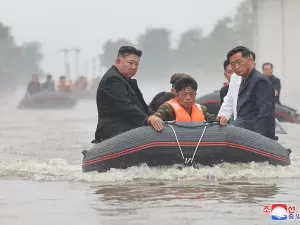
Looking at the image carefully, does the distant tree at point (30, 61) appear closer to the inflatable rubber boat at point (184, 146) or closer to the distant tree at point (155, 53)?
the distant tree at point (155, 53)

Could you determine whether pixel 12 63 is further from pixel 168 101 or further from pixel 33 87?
pixel 168 101

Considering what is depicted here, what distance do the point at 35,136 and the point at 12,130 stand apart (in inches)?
119

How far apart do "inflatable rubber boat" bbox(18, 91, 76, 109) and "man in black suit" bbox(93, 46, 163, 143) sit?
95.1 ft

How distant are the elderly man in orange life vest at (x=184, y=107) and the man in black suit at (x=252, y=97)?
0.63m

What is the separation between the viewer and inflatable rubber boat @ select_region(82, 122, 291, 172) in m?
10.9

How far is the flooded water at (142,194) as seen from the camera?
8.03m

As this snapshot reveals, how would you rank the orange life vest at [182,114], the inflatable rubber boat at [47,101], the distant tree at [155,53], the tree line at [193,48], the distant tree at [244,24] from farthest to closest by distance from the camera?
the distant tree at [155,53] → the tree line at [193,48] → the distant tree at [244,24] → the inflatable rubber boat at [47,101] → the orange life vest at [182,114]

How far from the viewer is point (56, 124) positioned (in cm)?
2805

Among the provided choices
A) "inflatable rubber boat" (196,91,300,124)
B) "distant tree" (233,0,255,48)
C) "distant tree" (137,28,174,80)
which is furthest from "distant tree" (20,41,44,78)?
"inflatable rubber boat" (196,91,300,124)

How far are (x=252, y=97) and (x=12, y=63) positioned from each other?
126 meters

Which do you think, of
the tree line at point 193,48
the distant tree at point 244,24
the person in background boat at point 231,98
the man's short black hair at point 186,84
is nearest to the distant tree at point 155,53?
the tree line at point 193,48

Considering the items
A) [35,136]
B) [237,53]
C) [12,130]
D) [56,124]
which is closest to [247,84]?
[237,53]

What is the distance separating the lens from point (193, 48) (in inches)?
6580

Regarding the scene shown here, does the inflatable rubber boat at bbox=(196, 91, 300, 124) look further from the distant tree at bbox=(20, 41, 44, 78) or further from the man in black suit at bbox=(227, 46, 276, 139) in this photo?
the distant tree at bbox=(20, 41, 44, 78)
